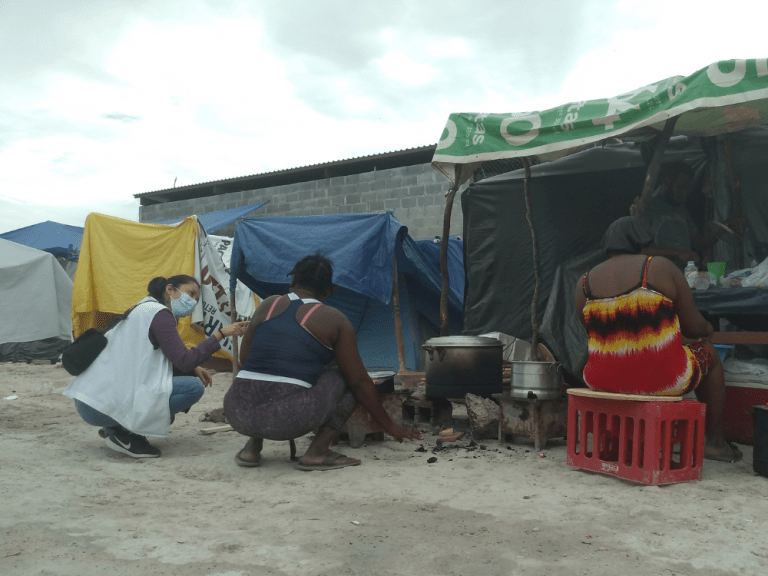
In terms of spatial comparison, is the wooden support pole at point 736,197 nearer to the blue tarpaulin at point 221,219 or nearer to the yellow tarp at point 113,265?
the yellow tarp at point 113,265

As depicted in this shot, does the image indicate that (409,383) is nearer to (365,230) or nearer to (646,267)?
(365,230)

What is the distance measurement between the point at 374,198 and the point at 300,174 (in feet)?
8.11

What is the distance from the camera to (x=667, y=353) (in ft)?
10.5

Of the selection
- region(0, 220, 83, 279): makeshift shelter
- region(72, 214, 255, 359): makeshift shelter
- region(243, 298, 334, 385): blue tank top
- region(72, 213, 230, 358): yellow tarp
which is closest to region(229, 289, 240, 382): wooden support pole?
region(72, 214, 255, 359): makeshift shelter

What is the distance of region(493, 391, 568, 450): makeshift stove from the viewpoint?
408 cm

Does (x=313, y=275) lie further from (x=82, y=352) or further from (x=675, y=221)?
(x=675, y=221)

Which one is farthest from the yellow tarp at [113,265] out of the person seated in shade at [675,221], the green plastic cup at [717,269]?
the green plastic cup at [717,269]

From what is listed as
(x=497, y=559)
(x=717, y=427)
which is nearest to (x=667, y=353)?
(x=717, y=427)

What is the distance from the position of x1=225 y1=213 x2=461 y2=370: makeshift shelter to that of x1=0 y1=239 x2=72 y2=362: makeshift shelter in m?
5.89

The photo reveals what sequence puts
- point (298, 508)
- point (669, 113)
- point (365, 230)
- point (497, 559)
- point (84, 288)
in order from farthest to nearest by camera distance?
1. point (84, 288)
2. point (365, 230)
3. point (669, 113)
4. point (298, 508)
5. point (497, 559)

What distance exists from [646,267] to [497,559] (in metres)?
1.80

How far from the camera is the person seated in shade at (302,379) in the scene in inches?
137

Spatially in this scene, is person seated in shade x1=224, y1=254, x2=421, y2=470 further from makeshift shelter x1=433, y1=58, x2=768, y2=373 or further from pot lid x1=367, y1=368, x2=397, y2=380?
makeshift shelter x1=433, y1=58, x2=768, y2=373

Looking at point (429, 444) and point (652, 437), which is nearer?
point (652, 437)
